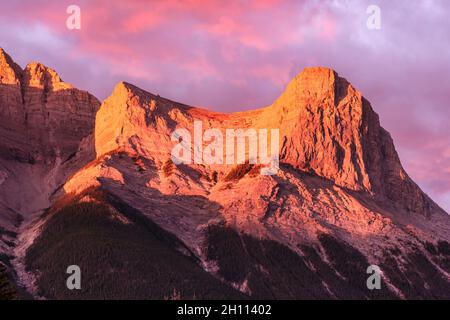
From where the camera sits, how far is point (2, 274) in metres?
152
